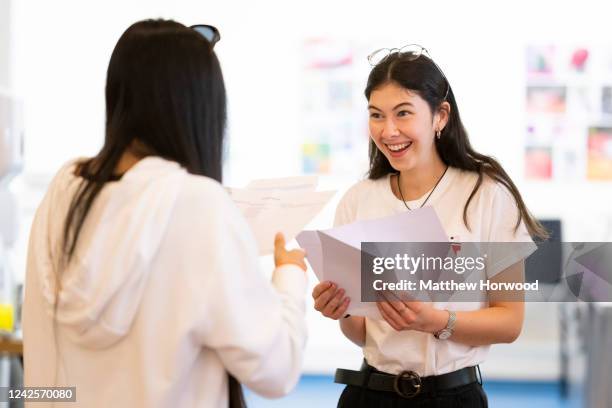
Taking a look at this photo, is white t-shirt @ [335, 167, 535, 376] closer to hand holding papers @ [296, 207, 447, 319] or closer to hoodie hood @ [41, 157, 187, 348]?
hand holding papers @ [296, 207, 447, 319]

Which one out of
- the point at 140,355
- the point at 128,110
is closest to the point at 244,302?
the point at 140,355

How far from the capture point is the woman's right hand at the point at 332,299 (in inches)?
72.9

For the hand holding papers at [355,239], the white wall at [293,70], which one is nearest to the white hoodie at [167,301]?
the hand holding papers at [355,239]

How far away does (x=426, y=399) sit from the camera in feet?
5.96

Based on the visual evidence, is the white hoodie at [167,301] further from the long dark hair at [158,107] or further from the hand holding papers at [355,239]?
the hand holding papers at [355,239]

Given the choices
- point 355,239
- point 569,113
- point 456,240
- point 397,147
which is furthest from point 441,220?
point 569,113

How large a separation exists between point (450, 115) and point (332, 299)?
53 cm

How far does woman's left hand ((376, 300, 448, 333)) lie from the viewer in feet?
5.81

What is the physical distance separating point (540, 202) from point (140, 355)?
4.69m

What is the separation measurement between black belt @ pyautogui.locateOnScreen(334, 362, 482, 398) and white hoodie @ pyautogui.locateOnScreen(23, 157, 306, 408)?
0.48m

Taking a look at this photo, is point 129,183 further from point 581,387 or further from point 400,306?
point 581,387

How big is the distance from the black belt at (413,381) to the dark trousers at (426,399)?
11mm

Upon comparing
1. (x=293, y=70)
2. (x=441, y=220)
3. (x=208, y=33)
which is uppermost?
(x=293, y=70)

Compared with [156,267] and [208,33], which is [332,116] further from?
[156,267]
